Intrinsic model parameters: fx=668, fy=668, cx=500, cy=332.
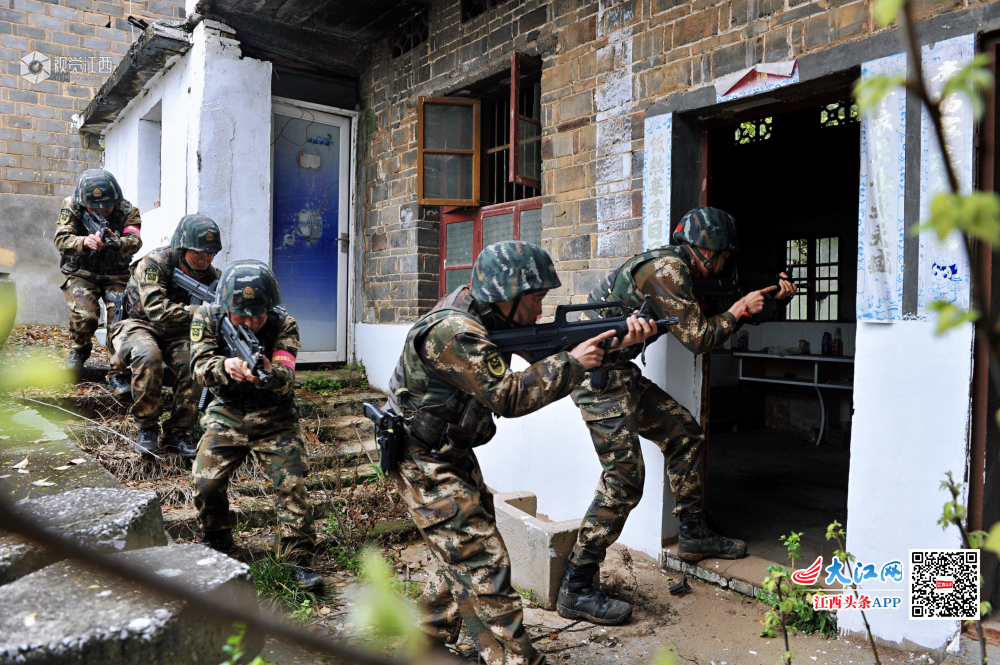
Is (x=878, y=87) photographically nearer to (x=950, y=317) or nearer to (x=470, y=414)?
(x=950, y=317)

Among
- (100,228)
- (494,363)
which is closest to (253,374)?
(494,363)

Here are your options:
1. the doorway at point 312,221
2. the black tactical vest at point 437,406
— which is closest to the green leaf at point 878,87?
the black tactical vest at point 437,406

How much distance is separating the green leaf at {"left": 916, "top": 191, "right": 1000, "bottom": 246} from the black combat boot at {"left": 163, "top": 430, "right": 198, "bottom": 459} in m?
5.28

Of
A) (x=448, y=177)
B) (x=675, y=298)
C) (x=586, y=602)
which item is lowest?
(x=586, y=602)

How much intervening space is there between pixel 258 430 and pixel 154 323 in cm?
195

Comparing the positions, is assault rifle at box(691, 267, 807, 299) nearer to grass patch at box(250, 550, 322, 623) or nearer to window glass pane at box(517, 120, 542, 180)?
window glass pane at box(517, 120, 542, 180)

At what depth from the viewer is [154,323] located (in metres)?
5.11

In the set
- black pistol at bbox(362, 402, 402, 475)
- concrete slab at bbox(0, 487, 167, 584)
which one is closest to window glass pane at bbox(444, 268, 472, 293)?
black pistol at bbox(362, 402, 402, 475)

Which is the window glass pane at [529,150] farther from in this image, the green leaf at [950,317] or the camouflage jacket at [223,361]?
the green leaf at [950,317]

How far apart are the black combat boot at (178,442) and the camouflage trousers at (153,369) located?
4 centimetres

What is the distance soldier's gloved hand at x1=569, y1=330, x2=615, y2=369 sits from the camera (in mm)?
2988

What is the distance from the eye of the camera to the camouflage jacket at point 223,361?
3.67 meters

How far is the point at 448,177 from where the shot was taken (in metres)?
6.43

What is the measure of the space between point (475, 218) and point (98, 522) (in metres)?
4.61
